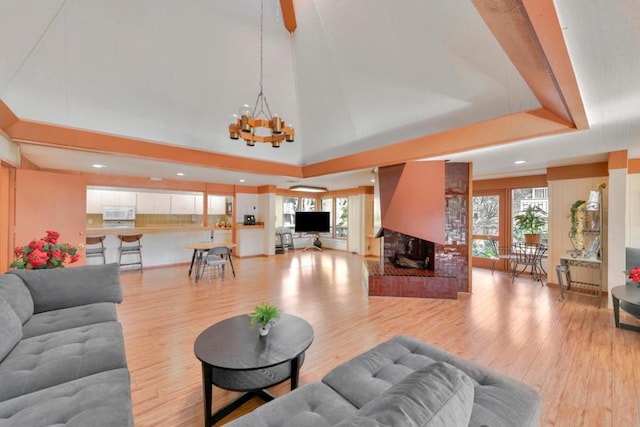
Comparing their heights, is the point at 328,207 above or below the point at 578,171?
below

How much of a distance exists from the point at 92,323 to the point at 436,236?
175 inches

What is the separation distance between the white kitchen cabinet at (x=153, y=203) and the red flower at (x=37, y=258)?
5125 millimetres

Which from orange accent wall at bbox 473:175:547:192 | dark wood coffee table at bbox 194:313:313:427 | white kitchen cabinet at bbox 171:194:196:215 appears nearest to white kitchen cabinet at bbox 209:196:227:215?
white kitchen cabinet at bbox 171:194:196:215

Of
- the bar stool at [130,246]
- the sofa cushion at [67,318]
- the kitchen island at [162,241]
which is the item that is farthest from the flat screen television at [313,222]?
the sofa cushion at [67,318]

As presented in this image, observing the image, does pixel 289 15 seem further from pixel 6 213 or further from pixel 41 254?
pixel 6 213

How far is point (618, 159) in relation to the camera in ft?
12.5

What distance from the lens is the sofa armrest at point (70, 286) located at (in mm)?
2328

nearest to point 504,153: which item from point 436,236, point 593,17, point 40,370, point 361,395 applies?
point 436,236

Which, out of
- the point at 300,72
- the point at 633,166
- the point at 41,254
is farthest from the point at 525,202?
the point at 41,254

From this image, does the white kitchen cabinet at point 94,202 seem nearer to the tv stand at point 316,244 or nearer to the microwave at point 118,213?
the microwave at point 118,213

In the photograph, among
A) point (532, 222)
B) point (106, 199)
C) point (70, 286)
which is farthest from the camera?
point (106, 199)

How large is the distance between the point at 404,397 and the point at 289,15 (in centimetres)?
457

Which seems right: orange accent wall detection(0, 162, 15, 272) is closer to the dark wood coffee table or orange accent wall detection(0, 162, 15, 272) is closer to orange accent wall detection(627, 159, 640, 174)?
A: the dark wood coffee table

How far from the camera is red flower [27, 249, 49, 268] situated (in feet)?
8.52
